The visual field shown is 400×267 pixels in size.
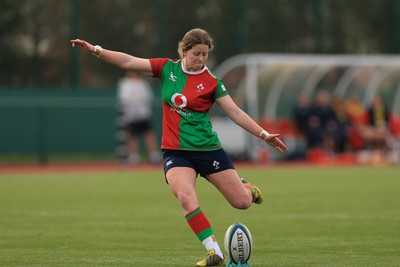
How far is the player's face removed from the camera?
875 centimetres

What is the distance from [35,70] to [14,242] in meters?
21.2

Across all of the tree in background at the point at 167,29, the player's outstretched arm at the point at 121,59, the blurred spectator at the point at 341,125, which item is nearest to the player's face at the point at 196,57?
the player's outstretched arm at the point at 121,59

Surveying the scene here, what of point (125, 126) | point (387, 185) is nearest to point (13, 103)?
point (125, 126)

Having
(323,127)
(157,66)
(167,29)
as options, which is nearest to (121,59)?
(157,66)

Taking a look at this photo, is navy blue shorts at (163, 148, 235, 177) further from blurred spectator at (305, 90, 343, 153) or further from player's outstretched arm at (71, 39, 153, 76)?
blurred spectator at (305, 90, 343, 153)

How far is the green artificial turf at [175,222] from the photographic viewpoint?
364 inches

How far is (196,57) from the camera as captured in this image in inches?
346

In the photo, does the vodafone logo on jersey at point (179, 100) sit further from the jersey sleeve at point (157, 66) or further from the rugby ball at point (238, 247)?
→ the rugby ball at point (238, 247)

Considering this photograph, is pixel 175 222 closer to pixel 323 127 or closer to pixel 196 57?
pixel 196 57

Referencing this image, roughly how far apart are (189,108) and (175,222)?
416 centimetres

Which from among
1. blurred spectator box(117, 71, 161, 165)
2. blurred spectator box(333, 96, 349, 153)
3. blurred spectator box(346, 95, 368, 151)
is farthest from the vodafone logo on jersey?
blurred spectator box(346, 95, 368, 151)

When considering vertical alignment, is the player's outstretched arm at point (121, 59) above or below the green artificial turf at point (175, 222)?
above

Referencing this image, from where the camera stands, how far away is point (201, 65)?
8.88 m

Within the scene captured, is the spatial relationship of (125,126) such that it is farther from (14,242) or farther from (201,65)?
(201,65)
